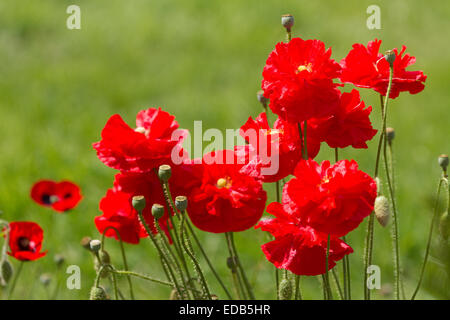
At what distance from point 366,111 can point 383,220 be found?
0.14 m

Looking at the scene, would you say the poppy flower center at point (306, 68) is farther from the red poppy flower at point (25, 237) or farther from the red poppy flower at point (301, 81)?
the red poppy flower at point (25, 237)

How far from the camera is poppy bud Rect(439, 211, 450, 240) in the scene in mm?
785

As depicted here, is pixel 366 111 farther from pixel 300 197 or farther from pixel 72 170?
pixel 72 170

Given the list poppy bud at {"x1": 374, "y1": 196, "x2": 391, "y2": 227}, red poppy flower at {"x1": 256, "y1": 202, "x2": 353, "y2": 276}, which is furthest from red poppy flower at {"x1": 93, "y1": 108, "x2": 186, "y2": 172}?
poppy bud at {"x1": 374, "y1": 196, "x2": 391, "y2": 227}

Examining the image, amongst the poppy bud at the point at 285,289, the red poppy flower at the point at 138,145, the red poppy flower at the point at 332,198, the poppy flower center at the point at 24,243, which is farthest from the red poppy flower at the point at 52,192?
the red poppy flower at the point at 332,198

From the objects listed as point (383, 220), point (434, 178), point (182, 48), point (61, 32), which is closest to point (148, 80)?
point (182, 48)

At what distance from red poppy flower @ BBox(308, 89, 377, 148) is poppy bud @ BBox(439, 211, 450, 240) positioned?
0.14 metres

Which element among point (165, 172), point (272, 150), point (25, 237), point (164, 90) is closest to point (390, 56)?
point (272, 150)

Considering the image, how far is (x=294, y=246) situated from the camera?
2.59 ft

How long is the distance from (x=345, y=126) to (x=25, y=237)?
0.58 m

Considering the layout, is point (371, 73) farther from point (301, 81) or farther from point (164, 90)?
point (164, 90)

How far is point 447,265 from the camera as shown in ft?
2.12

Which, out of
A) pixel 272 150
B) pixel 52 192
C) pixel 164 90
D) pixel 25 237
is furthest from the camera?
pixel 164 90
